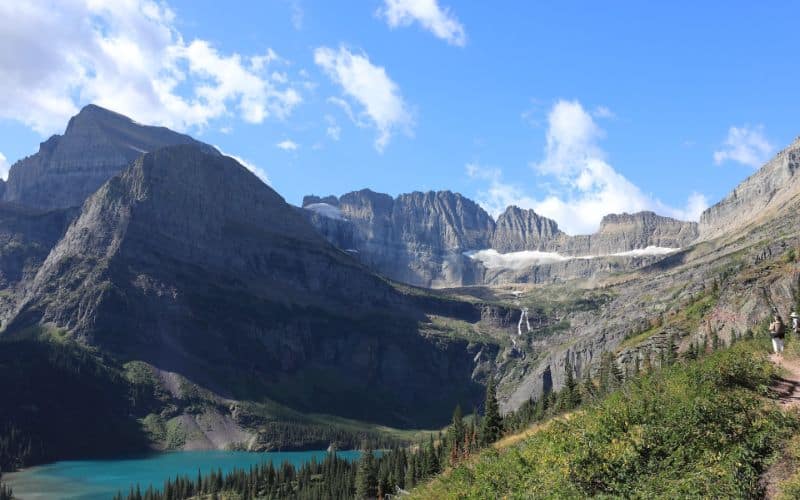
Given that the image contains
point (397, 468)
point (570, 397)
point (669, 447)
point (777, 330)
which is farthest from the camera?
point (397, 468)

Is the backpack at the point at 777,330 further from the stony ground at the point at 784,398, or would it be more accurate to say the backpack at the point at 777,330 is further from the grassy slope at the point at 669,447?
the grassy slope at the point at 669,447

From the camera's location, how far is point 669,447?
43562 mm

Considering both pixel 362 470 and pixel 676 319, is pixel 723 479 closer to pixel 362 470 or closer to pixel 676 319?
pixel 362 470

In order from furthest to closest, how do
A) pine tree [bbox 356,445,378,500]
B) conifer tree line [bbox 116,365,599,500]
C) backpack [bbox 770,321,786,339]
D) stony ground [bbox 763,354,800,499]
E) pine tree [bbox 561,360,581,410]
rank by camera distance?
pine tree [bbox 356,445,378,500] → conifer tree line [bbox 116,365,599,500] → pine tree [bbox 561,360,581,410] → backpack [bbox 770,321,786,339] → stony ground [bbox 763,354,800,499]

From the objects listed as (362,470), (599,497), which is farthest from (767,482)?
(362,470)

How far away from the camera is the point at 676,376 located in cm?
6231

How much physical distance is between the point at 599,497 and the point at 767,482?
348 inches

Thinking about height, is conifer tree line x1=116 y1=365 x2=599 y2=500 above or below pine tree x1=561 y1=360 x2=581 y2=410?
below

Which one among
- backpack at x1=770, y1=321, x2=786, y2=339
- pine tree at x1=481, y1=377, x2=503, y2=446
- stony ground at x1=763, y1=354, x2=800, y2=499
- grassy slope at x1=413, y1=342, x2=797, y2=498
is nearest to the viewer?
stony ground at x1=763, y1=354, x2=800, y2=499

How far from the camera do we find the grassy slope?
1478 inches

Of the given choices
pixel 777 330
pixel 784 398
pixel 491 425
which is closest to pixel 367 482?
pixel 491 425

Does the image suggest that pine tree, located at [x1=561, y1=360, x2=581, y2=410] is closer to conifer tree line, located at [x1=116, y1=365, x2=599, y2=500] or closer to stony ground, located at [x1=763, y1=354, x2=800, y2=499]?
conifer tree line, located at [x1=116, y1=365, x2=599, y2=500]

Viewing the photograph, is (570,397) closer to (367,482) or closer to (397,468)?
(367,482)

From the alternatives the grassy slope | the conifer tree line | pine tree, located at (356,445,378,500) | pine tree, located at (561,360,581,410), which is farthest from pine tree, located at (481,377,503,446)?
the grassy slope
